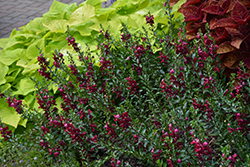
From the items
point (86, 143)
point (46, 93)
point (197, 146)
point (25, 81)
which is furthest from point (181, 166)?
point (25, 81)

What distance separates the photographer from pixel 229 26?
7.05ft

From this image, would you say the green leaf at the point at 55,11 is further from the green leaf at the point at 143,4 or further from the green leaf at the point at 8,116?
the green leaf at the point at 8,116

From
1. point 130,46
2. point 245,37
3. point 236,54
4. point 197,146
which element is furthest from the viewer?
point 130,46

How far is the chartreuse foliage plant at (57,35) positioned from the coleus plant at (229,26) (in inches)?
19.6

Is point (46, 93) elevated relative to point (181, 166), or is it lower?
elevated

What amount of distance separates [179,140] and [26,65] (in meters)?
2.56

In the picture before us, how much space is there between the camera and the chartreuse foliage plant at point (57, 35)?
3074 mm

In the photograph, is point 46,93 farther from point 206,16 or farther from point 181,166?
point 206,16

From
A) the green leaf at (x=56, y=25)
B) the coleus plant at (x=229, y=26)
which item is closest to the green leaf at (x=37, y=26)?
Result: the green leaf at (x=56, y=25)

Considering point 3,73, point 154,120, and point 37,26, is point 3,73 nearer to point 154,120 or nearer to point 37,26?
point 37,26

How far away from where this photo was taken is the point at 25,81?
3166 mm

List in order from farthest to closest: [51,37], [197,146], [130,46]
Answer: [51,37] → [130,46] → [197,146]

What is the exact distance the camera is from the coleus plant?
207 cm

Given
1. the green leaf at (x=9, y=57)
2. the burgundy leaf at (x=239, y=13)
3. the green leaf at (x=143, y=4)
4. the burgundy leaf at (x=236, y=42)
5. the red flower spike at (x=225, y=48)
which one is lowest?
the green leaf at (x=9, y=57)
